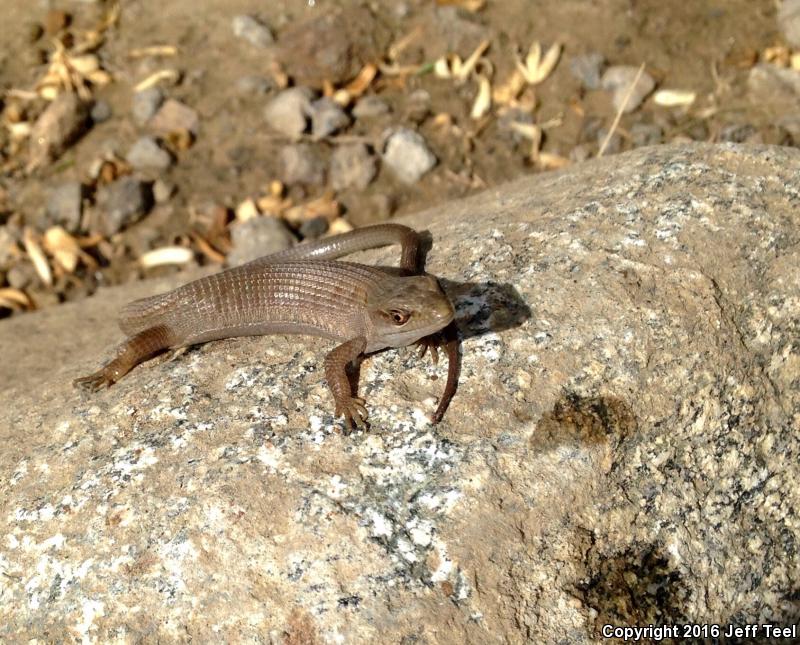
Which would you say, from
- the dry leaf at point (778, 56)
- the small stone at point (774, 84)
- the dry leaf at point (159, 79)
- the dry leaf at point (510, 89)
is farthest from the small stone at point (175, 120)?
the dry leaf at point (778, 56)

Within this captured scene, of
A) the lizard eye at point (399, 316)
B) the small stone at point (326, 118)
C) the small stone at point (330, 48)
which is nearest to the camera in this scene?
the lizard eye at point (399, 316)

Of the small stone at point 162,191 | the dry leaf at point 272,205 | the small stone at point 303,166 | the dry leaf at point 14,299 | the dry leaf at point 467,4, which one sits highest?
the dry leaf at point 467,4

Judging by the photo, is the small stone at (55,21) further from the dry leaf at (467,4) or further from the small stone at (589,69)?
the small stone at (589,69)

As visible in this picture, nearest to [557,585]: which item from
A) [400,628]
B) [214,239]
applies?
[400,628]

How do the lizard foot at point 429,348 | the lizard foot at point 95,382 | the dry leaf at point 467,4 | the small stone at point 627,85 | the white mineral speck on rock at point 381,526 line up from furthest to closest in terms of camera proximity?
1. the dry leaf at point 467,4
2. the small stone at point 627,85
3. the lizard foot at point 95,382
4. the lizard foot at point 429,348
5. the white mineral speck on rock at point 381,526

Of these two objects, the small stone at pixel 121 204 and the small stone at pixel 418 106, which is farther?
the small stone at pixel 418 106

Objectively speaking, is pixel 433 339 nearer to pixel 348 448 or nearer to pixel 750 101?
pixel 348 448

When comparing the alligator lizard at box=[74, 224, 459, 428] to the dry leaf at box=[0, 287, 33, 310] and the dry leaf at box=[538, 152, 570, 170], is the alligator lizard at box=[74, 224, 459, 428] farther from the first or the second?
the dry leaf at box=[538, 152, 570, 170]

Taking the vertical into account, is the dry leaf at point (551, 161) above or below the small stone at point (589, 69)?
below
